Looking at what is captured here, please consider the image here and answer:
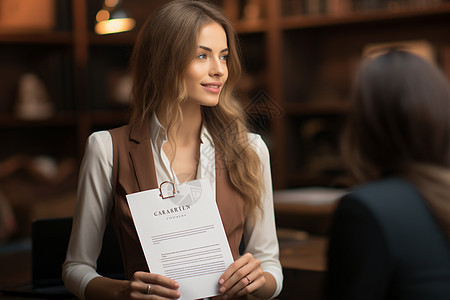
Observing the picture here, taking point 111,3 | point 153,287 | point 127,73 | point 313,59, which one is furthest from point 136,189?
point 313,59

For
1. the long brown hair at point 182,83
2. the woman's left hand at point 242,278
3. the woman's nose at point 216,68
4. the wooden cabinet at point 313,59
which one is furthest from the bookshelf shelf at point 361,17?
the woman's left hand at point 242,278

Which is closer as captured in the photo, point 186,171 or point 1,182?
point 186,171

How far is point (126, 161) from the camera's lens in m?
1.48

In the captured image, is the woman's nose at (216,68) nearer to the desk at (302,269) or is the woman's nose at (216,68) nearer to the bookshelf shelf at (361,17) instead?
the desk at (302,269)

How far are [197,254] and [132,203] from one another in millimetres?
178

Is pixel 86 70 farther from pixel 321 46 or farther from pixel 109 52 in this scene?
pixel 321 46

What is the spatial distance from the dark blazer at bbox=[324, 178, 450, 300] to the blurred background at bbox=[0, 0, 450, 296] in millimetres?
2572

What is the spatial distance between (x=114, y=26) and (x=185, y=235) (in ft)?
9.32

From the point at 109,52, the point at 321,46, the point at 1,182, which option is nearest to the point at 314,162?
the point at 321,46

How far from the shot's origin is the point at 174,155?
4.99 feet

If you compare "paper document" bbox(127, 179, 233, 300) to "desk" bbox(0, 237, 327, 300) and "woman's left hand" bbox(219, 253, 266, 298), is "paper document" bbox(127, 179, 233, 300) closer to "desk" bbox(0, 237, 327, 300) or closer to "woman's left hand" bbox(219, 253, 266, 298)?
"woman's left hand" bbox(219, 253, 266, 298)

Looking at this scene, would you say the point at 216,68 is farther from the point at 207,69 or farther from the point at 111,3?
the point at 111,3

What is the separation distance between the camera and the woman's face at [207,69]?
1477mm

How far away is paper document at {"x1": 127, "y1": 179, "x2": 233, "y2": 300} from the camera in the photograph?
132 cm
